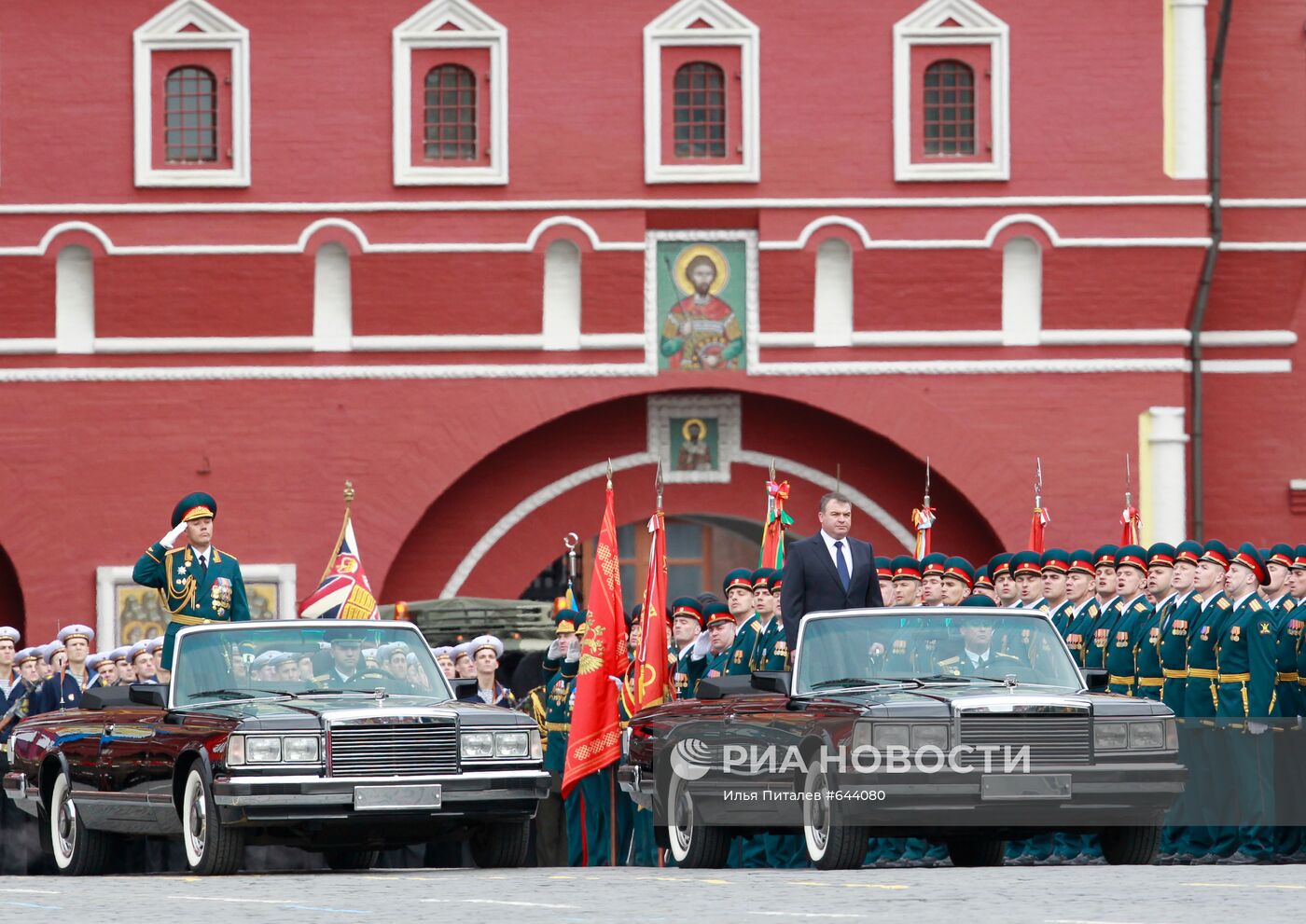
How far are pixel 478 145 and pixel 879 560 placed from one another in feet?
32.7

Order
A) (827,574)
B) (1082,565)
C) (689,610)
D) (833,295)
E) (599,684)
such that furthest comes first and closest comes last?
(833,295) → (599,684) → (689,610) → (1082,565) → (827,574)

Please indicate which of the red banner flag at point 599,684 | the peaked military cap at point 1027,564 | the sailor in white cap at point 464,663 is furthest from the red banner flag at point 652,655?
the peaked military cap at point 1027,564

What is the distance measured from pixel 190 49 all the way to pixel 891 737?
1855 centimetres

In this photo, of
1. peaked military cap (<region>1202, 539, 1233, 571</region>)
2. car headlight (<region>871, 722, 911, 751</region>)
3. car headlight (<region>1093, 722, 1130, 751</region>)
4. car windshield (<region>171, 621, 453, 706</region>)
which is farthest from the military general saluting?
peaked military cap (<region>1202, 539, 1233, 571</region>)

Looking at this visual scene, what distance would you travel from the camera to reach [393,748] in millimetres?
14500

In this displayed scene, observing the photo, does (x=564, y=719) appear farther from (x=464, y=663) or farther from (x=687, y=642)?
(x=687, y=642)

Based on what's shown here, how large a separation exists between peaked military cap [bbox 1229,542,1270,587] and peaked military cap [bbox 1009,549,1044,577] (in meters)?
1.96

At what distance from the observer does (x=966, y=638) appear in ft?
→ 48.3

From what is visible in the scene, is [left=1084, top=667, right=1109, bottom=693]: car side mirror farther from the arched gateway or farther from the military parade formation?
the arched gateway

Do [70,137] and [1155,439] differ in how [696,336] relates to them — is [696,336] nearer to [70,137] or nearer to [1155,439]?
[1155,439]

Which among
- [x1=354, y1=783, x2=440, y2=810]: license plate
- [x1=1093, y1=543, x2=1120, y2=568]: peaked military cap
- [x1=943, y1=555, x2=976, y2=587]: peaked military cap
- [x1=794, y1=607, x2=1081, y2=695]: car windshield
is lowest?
[x1=354, y1=783, x2=440, y2=810]: license plate

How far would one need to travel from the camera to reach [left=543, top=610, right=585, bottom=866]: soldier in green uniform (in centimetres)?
1994

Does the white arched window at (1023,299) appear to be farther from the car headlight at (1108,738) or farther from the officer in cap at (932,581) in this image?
the car headlight at (1108,738)
